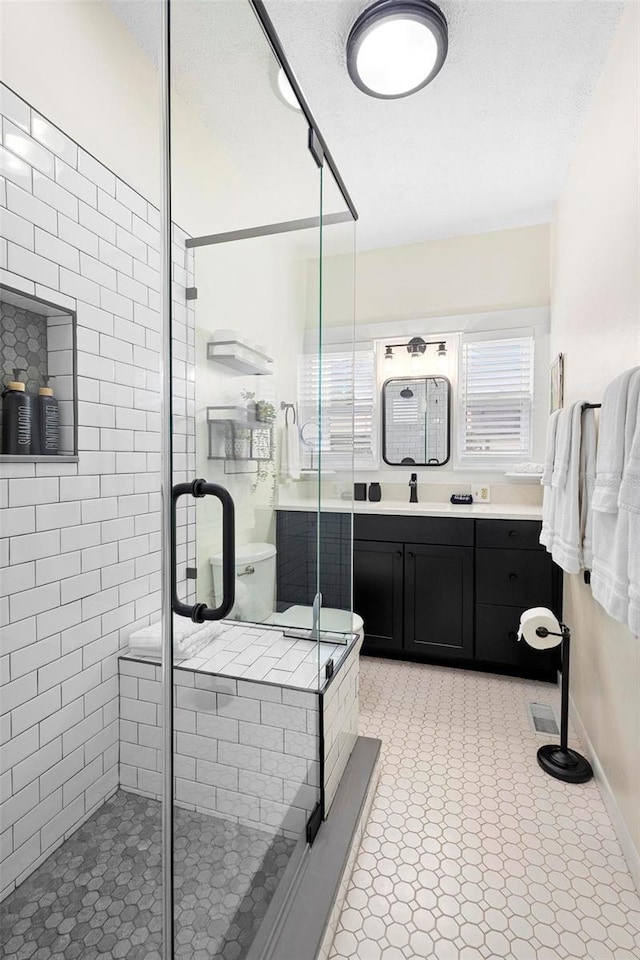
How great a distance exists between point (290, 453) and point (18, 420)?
0.68 metres

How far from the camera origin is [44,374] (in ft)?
3.27

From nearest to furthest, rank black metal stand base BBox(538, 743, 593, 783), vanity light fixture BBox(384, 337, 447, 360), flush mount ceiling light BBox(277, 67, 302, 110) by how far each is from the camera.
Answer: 1. flush mount ceiling light BBox(277, 67, 302, 110)
2. black metal stand base BBox(538, 743, 593, 783)
3. vanity light fixture BBox(384, 337, 447, 360)

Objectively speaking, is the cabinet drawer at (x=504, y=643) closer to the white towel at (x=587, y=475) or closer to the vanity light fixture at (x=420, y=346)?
the white towel at (x=587, y=475)

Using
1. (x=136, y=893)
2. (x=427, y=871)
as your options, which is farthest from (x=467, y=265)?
(x=136, y=893)

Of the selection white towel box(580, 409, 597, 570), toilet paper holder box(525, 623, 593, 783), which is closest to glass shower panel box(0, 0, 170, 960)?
white towel box(580, 409, 597, 570)

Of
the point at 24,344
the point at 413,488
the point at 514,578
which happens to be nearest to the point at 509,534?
the point at 514,578

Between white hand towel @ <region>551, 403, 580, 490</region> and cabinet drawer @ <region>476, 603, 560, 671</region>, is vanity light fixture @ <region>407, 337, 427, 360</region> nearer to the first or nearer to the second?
white hand towel @ <region>551, 403, 580, 490</region>

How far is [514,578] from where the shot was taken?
2553mm

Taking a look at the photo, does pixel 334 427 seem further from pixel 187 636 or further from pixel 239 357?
pixel 187 636

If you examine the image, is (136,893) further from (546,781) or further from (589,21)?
(589,21)

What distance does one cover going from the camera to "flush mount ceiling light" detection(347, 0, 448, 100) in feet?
5.05

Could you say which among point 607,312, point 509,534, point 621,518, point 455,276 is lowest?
point 509,534

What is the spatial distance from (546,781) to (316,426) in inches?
61.3

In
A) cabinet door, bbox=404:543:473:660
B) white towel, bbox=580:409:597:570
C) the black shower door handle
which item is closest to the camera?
the black shower door handle
